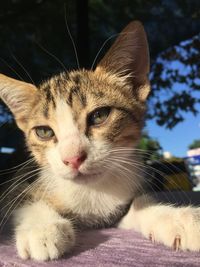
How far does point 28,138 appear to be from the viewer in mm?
1426

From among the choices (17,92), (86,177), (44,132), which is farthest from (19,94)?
Result: (86,177)

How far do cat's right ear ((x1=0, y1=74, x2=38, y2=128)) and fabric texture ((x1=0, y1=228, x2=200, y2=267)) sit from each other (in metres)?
0.56

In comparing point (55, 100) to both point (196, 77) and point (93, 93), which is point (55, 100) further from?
point (196, 77)

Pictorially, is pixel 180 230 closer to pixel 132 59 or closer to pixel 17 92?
pixel 132 59

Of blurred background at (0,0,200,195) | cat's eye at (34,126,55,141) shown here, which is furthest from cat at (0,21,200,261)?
blurred background at (0,0,200,195)

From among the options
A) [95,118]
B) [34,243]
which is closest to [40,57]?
[95,118]

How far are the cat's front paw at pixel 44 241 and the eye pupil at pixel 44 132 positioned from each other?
341 millimetres

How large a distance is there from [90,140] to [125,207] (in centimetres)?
36

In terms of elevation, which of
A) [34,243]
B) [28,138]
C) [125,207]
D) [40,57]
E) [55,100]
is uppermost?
[40,57]

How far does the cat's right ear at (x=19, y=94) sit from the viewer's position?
4.65 feet

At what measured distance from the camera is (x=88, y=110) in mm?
1207

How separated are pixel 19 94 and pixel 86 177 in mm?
510

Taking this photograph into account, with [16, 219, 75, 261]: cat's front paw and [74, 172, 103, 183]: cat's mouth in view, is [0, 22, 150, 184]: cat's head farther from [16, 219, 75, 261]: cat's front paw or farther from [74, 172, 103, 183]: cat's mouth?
[16, 219, 75, 261]: cat's front paw

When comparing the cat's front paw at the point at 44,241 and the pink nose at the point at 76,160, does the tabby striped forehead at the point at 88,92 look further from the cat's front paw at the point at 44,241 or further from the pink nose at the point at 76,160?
the cat's front paw at the point at 44,241
